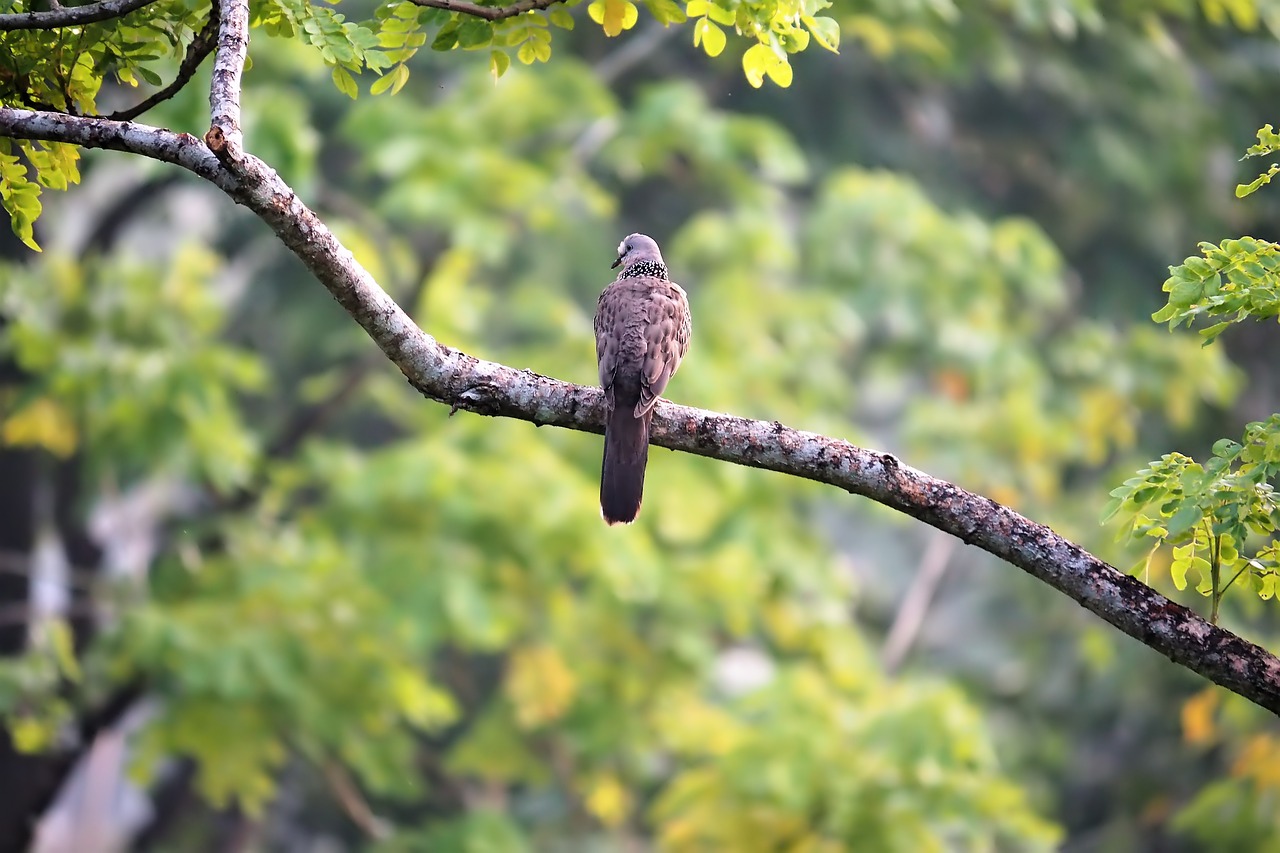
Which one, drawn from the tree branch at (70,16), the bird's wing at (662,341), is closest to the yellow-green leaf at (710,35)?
the bird's wing at (662,341)

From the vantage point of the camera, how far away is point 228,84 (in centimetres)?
321

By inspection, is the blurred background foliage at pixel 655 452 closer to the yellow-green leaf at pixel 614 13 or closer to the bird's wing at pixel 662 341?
the bird's wing at pixel 662 341

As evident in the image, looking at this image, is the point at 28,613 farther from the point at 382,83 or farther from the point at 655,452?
the point at 382,83

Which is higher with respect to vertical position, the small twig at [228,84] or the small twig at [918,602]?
the small twig at [918,602]

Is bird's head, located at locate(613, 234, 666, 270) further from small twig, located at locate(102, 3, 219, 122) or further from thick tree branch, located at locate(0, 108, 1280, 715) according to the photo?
small twig, located at locate(102, 3, 219, 122)

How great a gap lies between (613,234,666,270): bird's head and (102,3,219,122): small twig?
261 cm

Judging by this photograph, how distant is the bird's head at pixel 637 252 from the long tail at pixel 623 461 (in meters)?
1.75

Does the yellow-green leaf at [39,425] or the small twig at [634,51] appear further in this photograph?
the small twig at [634,51]

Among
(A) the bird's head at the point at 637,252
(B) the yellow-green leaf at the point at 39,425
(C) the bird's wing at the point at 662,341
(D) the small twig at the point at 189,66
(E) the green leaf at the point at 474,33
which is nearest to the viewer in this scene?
(D) the small twig at the point at 189,66

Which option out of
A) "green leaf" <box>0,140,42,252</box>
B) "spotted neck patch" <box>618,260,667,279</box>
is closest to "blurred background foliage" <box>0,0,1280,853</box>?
"spotted neck patch" <box>618,260,667,279</box>

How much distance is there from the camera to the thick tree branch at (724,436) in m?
3.17

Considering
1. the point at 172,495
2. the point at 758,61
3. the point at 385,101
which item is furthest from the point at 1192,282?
the point at 172,495

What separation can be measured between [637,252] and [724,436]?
252 cm

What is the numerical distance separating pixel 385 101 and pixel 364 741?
3.85 m
